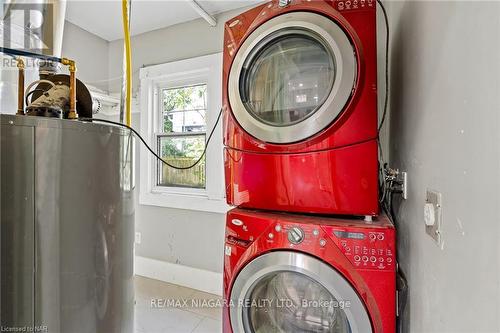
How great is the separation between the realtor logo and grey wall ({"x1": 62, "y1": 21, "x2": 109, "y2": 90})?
4.37 feet

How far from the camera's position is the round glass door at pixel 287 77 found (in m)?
1.06

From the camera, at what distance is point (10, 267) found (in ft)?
2.60

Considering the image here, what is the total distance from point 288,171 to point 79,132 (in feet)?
2.70

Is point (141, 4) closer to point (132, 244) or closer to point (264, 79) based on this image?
point (264, 79)

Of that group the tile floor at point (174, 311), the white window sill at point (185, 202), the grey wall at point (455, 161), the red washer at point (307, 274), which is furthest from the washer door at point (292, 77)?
the tile floor at point (174, 311)

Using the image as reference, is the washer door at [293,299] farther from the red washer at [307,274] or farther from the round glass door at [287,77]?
the round glass door at [287,77]

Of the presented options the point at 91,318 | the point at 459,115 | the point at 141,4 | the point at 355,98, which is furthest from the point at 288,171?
the point at 141,4

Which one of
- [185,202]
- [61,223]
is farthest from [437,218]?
[185,202]

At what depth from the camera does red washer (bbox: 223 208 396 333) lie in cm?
88

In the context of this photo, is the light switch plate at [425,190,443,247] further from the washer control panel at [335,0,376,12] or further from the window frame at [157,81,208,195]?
the window frame at [157,81,208,195]

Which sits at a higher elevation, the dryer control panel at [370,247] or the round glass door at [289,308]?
the dryer control panel at [370,247]

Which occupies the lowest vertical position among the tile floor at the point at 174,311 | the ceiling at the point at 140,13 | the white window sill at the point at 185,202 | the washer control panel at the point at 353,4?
the tile floor at the point at 174,311

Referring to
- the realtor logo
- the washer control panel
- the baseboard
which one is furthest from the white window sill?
the washer control panel

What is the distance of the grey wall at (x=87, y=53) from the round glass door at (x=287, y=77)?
237 cm
